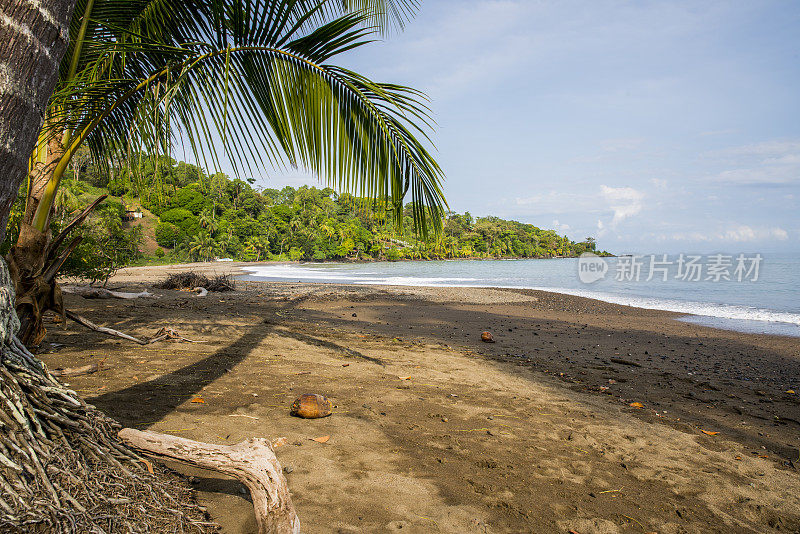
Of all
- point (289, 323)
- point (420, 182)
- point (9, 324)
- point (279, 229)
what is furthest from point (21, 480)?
point (279, 229)

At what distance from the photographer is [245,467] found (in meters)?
1.90

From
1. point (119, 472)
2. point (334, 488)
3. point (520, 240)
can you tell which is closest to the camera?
point (119, 472)

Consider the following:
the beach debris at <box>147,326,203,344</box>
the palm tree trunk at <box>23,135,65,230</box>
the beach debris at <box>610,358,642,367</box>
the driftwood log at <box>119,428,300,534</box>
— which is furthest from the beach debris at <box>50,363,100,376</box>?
the beach debris at <box>610,358,642,367</box>

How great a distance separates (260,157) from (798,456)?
5.16 meters

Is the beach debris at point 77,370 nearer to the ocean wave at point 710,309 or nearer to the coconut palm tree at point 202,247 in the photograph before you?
the ocean wave at point 710,309

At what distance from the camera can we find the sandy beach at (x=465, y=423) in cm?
247

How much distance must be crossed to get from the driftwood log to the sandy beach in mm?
237

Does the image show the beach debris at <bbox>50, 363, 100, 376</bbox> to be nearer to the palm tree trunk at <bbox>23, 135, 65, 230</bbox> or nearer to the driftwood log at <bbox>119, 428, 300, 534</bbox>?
the palm tree trunk at <bbox>23, 135, 65, 230</bbox>

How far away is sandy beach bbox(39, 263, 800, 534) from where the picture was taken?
247 cm

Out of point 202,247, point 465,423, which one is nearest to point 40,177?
point 465,423

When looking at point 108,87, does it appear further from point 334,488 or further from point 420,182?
point 334,488

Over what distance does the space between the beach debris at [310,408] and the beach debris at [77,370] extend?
77.3 inches

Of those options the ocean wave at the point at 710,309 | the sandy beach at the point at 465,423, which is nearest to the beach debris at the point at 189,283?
the sandy beach at the point at 465,423

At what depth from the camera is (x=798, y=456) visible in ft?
12.0
